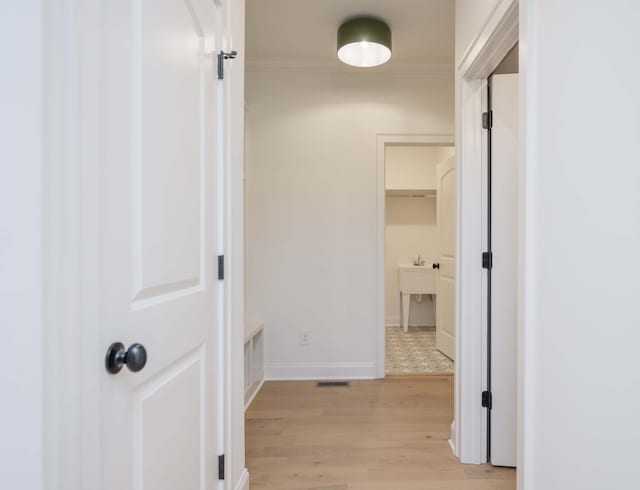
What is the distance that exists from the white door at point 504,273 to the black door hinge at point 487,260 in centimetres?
2

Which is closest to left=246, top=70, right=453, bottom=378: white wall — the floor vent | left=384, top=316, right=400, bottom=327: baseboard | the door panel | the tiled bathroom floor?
the floor vent

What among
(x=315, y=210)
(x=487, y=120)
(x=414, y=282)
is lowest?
(x=414, y=282)

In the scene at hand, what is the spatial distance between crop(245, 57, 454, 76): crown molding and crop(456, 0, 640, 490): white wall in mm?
2214

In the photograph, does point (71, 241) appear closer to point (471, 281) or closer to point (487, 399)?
point (471, 281)

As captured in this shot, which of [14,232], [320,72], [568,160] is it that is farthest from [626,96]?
[320,72]

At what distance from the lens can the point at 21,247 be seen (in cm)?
55

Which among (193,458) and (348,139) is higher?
(348,139)

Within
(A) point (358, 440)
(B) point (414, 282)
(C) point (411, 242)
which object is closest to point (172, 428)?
(A) point (358, 440)

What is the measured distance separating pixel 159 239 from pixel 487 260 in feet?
5.55

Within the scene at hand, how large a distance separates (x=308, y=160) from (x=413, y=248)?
2.88 metres

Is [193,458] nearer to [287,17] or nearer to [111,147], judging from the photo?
[111,147]

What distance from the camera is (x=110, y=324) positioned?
29.5 inches

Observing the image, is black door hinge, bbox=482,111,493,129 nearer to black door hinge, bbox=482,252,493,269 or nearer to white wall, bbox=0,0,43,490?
black door hinge, bbox=482,252,493,269

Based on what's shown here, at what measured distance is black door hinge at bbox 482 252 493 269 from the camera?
197 cm
